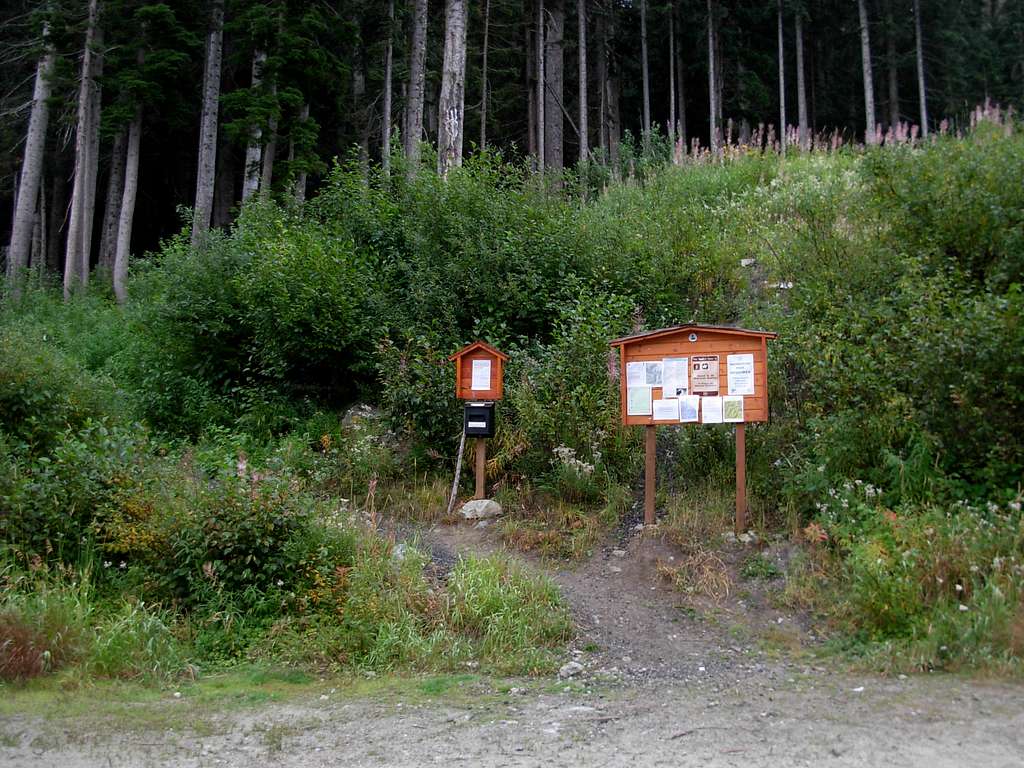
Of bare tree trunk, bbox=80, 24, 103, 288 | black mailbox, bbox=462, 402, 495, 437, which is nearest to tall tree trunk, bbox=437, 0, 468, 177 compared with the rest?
black mailbox, bbox=462, 402, 495, 437

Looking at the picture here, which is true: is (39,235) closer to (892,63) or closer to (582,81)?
(582,81)

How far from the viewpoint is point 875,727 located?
16.0 ft

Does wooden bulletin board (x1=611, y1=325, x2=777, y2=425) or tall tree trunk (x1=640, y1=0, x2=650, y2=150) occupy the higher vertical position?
tall tree trunk (x1=640, y1=0, x2=650, y2=150)

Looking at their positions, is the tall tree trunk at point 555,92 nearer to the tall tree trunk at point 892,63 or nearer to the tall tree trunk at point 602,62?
the tall tree trunk at point 602,62

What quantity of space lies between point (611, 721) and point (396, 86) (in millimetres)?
31101

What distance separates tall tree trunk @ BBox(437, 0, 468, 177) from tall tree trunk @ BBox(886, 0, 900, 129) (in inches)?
1043

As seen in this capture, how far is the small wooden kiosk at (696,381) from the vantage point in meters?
8.21

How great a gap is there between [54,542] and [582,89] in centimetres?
2716

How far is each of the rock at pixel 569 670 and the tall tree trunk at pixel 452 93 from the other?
1199 cm

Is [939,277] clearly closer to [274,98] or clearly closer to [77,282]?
[274,98]

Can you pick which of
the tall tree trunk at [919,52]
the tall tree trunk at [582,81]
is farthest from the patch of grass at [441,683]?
the tall tree trunk at [919,52]

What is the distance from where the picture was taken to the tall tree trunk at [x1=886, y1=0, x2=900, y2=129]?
3731 cm

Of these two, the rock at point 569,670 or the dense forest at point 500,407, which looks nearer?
the rock at point 569,670

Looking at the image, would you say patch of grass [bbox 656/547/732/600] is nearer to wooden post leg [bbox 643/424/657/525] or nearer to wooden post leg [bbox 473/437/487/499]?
wooden post leg [bbox 643/424/657/525]
